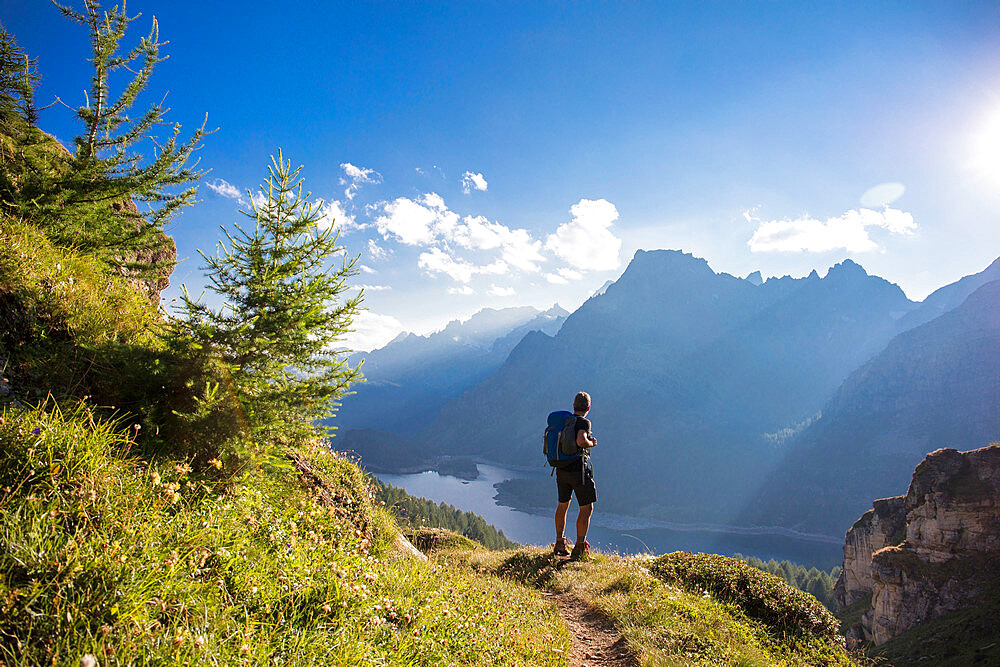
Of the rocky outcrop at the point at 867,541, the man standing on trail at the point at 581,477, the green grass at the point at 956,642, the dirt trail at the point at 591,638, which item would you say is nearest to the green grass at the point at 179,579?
the dirt trail at the point at 591,638

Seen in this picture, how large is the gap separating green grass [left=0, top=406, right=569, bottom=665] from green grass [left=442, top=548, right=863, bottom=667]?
2016mm

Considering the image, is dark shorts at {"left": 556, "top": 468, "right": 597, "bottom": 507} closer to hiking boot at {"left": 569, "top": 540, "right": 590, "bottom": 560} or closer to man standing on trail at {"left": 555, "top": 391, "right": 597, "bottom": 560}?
man standing on trail at {"left": 555, "top": 391, "right": 597, "bottom": 560}

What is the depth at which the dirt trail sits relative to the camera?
18.0ft

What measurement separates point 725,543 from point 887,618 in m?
183

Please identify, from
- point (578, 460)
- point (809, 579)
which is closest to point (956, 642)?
point (578, 460)

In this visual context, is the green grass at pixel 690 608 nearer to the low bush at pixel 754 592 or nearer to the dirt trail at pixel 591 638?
the low bush at pixel 754 592

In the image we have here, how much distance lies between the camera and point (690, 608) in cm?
667

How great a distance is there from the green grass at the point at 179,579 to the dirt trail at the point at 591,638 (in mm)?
920

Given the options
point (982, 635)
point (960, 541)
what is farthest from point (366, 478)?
point (960, 541)

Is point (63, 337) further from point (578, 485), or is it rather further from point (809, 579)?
point (809, 579)

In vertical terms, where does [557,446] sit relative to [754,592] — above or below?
above

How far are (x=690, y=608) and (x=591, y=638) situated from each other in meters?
1.77

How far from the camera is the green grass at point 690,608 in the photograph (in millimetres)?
5727

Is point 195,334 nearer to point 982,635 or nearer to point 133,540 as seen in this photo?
→ point 133,540
